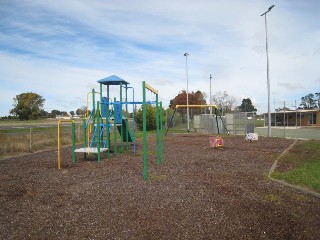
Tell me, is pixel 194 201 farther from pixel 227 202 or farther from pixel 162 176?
pixel 162 176

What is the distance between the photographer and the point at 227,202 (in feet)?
18.6

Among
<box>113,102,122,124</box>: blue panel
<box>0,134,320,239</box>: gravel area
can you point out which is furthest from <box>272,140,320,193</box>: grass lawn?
<box>113,102,122,124</box>: blue panel

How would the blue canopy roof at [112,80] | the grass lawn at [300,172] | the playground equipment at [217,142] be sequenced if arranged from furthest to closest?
1. the playground equipment at [217,142]
2. the blue canopy roof at [112,80]
3. the grass lawn at [300,172]

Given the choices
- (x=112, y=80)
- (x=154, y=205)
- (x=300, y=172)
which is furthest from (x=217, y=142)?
(x=154, y=205)

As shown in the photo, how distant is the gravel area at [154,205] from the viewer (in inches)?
173

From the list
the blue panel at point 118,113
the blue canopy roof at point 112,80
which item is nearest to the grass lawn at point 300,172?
the blue panel at point 118,113

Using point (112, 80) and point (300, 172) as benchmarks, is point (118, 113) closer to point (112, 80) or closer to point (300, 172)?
point (112, 80)

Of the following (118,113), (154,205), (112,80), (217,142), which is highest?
(112,80)

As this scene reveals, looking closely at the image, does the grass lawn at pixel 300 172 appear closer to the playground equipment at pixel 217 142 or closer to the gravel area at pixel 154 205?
the gravel area at pixel 154 205

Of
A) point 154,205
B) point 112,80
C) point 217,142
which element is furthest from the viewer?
point 217,142

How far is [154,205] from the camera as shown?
5.57 meters

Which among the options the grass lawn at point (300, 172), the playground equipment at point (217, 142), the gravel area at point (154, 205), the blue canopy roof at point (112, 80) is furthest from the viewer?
the playground equipment at point (217, 142)

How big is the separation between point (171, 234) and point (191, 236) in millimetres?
287

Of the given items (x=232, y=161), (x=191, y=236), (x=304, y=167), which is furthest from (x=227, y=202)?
(x=232, y=161)
